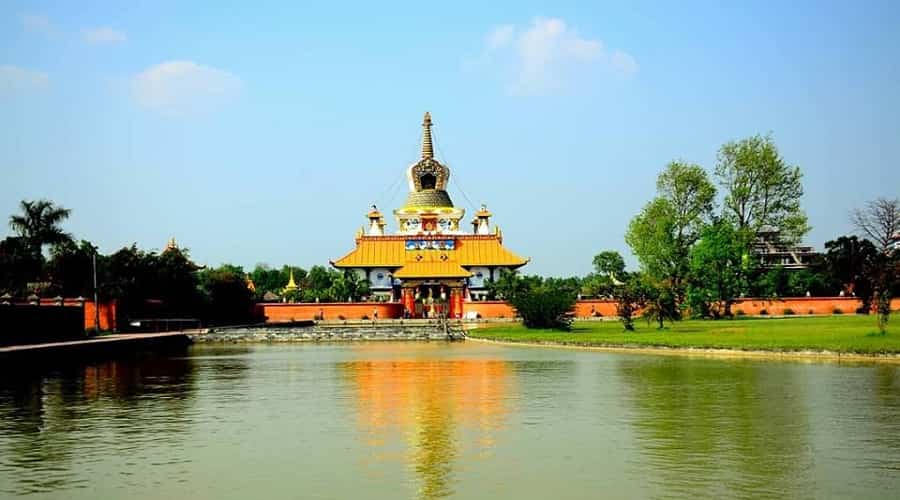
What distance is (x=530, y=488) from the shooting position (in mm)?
12070

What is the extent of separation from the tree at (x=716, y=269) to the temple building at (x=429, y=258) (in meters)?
22.2

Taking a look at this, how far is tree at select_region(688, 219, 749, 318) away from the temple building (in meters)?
22.2

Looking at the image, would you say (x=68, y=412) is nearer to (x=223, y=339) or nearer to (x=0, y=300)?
(x=0, y=300)

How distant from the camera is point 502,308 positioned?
6794 centimetres

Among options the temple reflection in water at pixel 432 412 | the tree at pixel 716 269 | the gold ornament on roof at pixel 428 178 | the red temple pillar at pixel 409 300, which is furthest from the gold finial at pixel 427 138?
the temple reflection in water at pixel 432 412

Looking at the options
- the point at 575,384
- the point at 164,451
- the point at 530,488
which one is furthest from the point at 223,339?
the point at 530,488

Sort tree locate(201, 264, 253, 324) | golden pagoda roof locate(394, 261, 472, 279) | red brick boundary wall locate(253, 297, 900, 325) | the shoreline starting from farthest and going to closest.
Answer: golden pagoda roof locate(394, 261, 472, 279) → tree locate(201, 264, 253, 324) → red brick boundary wall locate(253, 297, 900, 325) → the shoreline

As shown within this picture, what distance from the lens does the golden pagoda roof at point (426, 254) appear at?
262 ft

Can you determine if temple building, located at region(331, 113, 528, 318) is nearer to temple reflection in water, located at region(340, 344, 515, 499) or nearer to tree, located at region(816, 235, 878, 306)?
tree, located at region(816, 235, 878, 306)

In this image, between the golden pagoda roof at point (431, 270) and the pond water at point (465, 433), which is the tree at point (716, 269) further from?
the pond water at point (465, 433)

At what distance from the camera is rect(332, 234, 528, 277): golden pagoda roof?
262 feet

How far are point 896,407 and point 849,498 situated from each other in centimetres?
775

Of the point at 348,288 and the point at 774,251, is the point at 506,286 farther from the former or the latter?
the point at 774,251

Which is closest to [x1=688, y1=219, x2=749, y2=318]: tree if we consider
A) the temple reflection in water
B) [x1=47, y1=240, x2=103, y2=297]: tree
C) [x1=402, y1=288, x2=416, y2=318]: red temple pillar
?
[x1=402, y1=288, x2=416, y2=318]: red temple pillar
